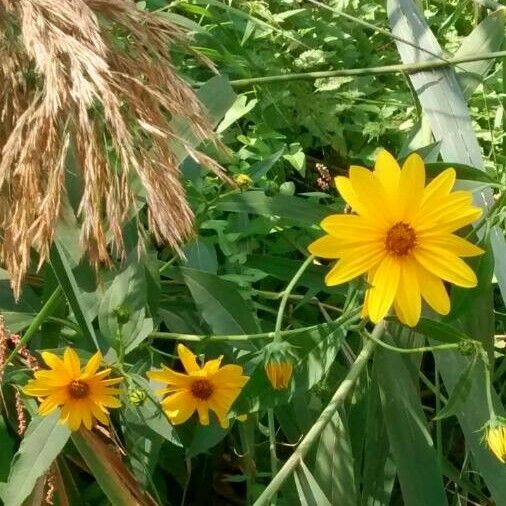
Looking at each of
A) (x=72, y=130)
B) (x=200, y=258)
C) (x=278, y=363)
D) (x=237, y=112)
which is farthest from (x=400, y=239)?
(x=237, y=112)

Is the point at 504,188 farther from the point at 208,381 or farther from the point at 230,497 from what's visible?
the point at 230,497

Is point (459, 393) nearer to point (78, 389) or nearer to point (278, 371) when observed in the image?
point (278, 371)

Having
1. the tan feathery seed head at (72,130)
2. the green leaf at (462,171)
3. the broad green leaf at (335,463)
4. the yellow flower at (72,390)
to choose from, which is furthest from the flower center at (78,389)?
the green leaf at (462,171)

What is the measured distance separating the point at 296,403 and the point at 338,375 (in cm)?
6

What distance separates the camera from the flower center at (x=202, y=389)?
846 mm

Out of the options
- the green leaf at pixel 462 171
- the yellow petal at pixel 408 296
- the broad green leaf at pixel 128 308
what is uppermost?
the green leaf at pixel 462 171

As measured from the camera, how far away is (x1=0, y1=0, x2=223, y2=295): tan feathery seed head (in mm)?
691

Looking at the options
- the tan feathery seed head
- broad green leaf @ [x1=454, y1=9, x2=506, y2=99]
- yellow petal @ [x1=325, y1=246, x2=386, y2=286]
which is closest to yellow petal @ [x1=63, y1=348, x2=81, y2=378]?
the tan feathery seed head

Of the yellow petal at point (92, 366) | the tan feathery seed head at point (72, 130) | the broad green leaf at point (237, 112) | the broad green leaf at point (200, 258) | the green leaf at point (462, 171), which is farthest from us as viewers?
the broad green leaf at point (237, 112)

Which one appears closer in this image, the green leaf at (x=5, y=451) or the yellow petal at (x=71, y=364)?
the yellow petal at (x=71, y=364)

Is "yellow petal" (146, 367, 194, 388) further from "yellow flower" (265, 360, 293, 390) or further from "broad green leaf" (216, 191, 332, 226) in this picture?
"broad green leaf" (216, 191, 332, 226)

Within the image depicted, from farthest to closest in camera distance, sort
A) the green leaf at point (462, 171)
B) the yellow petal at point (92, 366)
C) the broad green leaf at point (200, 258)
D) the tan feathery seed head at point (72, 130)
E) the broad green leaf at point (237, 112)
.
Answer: the broad green leaf at point (237, 112), the broad green leaf at point (200, 258), the green leaf at point (462, 171), the yellow petal at point (92, 366), the tan feathery seed head at point (72, 130)

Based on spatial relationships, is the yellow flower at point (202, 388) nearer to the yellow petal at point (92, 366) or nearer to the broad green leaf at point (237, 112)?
the yellow petal at point (92, 366)

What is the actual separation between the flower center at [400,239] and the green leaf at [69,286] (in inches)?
10.8
